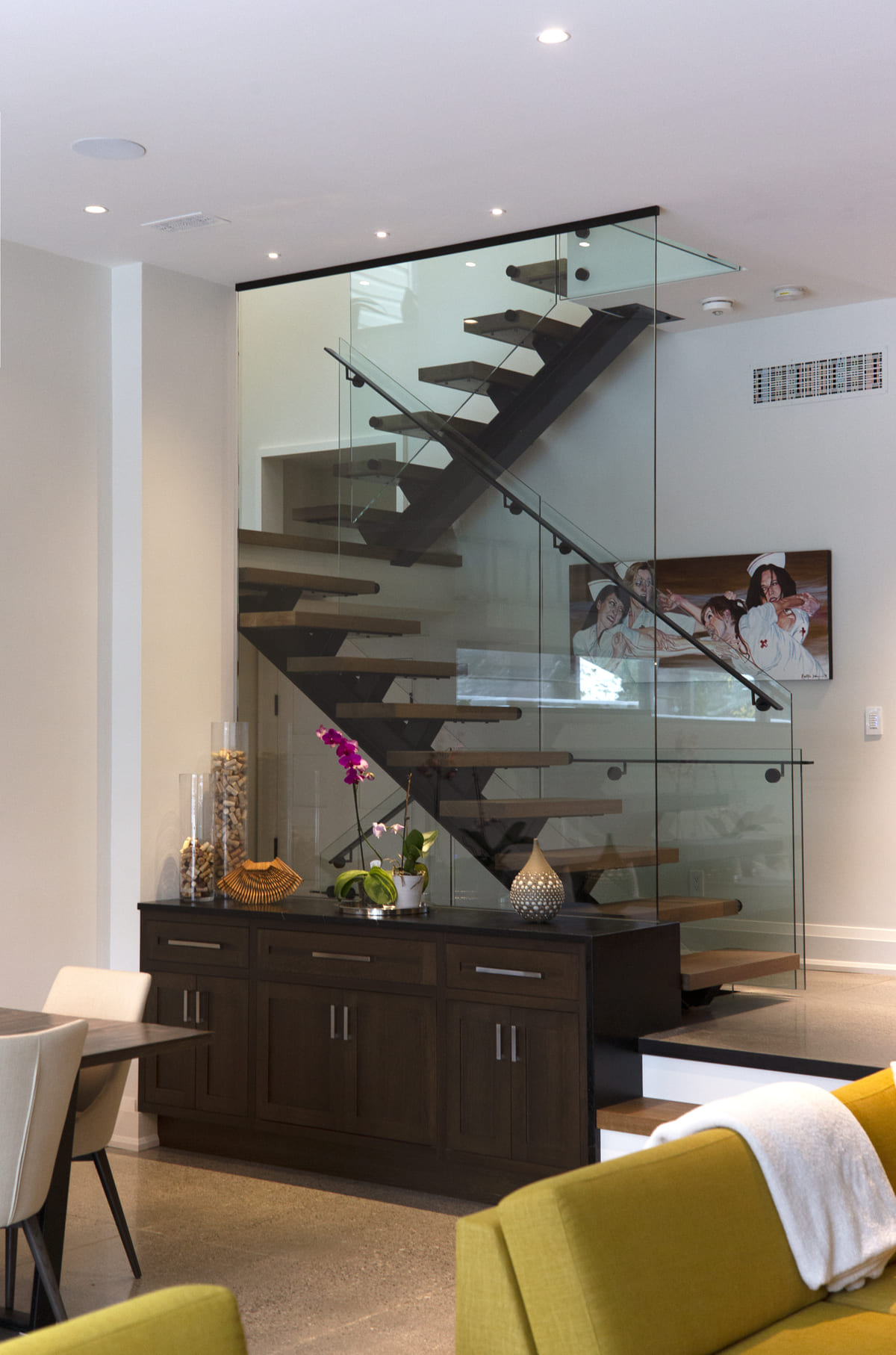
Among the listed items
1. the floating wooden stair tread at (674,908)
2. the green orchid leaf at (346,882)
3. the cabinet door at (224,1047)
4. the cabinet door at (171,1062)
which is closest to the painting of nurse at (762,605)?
the floating wooden stair tread at (674,908)

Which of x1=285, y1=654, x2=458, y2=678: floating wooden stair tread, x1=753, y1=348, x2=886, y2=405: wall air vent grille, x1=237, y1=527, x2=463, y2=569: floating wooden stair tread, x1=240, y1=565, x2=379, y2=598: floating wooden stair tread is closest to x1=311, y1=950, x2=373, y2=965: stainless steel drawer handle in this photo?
x1=285, y1=654, x2=458, y2=678: floating wooden stair tread

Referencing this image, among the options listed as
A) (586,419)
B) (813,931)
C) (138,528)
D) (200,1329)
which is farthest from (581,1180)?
(813,931)

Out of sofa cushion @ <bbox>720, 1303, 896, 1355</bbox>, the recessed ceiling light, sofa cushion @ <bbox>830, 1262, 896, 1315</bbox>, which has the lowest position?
sofa cushion @ <bbox>830, 1262, 896, 1315</bbox>

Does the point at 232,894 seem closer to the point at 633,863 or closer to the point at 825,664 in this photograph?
the point at 633,863

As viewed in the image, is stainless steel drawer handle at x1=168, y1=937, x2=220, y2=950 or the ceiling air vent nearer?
the ceiling air vent

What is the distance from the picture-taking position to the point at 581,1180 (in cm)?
226

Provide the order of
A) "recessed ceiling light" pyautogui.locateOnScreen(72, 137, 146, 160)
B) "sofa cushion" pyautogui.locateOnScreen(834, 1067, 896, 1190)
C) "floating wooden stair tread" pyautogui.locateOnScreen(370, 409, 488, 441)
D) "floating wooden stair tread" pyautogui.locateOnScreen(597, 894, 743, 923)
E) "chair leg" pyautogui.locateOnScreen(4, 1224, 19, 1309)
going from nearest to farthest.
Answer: "sofa cushion" pyautogui.locateOnScreen(834, 1067, 896, 1190) < "chair leg" pyautogui.locateOnScreen(4, 1224, 19, 1309) < "recessed ceiling light" pyautogui.locateOnScreen(72, 137, 146, 160) < "floating wooden stair tread" pyautogui.locateOnScreen(597, 894, 743, 923) < "floating wooden stair tread" pyautogui.locateOnScreen(370, 409, 488, 441)

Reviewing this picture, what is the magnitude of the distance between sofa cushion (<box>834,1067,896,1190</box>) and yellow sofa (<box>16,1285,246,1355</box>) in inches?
62.4

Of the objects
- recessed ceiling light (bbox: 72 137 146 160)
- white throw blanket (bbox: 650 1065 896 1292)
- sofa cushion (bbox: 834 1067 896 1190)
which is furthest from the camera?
recessed ceiling light (bbox: 72 137 146 160)

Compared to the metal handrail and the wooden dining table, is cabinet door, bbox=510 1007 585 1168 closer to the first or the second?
the wooden dining table

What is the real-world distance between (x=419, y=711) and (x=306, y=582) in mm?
788

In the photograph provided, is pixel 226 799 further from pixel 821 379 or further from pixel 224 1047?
pixel 821 379

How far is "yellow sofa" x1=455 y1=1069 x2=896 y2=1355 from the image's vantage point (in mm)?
2180

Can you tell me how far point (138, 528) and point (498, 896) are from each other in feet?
A: 6.39
